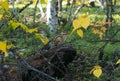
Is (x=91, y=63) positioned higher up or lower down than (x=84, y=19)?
lower down

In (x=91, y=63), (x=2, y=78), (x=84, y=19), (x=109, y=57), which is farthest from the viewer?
(x=109, y=57)

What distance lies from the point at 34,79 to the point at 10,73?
465 mm

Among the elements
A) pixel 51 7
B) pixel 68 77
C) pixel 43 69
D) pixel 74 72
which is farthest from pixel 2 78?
pixel 51 7

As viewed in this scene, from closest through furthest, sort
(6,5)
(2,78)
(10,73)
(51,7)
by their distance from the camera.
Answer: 1. (6,5)
2. (2,78)
3. (10,73)
4. (51,7)

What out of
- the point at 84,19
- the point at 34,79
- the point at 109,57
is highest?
the point at 84,19

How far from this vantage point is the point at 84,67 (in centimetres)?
793

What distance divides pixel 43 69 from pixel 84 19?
3.85m

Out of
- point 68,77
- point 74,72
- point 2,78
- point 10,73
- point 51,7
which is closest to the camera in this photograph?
point 2,78

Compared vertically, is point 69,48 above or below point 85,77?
above

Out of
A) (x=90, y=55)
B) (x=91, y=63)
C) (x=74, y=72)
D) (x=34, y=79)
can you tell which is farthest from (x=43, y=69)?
Answer: (x=90, y=55)

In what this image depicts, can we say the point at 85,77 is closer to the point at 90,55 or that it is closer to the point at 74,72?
the point at 74,72

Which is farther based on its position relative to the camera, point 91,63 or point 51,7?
point 51,7

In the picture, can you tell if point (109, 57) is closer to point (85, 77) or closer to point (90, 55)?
point (90, 55)

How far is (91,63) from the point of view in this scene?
8258 millimetres
